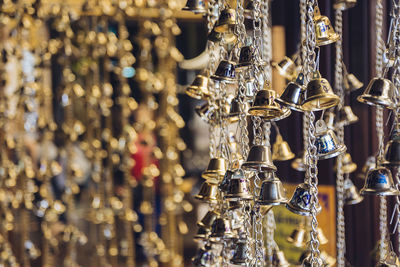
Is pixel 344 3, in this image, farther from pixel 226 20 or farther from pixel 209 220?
pixel 209 220

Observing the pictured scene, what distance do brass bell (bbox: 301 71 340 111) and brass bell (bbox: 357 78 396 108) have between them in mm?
88

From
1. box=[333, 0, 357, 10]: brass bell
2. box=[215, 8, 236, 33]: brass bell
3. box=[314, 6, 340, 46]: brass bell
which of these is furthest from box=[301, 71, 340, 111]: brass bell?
box=[333, 0, 357, 10]: brass bell

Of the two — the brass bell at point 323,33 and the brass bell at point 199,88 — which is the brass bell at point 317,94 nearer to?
the brass bell at point 323,33

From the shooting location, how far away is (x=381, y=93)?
1298 mm

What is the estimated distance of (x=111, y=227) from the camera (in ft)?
10.6

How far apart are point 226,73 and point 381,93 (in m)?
0.40

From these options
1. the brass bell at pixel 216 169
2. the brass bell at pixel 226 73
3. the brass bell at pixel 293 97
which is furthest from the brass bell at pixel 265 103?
the brass bell at pixel 216 169

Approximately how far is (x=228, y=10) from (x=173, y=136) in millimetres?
2086

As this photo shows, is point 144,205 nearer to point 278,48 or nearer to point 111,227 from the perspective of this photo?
point 111,227

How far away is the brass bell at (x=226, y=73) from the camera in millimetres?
1428

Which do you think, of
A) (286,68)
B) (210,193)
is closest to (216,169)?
(210,193)

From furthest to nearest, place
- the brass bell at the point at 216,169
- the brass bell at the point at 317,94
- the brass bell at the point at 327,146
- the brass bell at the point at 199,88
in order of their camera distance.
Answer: the brass bell at the point at 199,88
the brass bell at the point at 216,169
the brass bell at the point at 327,146
the brass bell at the point at 317,94

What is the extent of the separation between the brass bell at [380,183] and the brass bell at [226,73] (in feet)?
1.47

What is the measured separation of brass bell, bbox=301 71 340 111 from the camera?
126 cm
